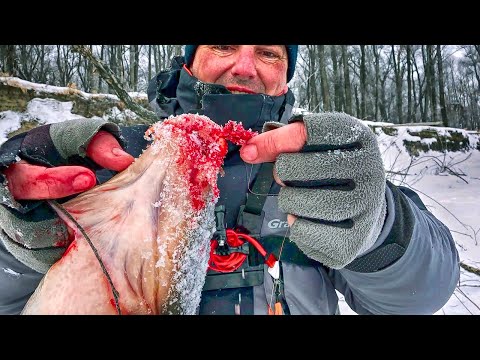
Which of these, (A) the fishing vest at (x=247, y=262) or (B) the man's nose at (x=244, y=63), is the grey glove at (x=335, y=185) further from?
(B) the man's nose at (x=244, y=63)

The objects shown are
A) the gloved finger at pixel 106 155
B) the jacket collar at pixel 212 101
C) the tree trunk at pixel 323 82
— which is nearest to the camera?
the gloved finger at pixel 106 155

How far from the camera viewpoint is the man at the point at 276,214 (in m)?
1.12

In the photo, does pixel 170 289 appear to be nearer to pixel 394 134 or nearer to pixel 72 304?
pixel 72 304

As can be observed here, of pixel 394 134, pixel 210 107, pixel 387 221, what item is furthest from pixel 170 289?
pixel 394 134

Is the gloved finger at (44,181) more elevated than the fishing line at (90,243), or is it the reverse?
the gloved finger at (44,181)

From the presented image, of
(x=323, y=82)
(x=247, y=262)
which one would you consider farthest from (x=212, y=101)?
(x=323, y=82)

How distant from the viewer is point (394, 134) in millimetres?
10422

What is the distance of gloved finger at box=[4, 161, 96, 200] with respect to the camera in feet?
3.61

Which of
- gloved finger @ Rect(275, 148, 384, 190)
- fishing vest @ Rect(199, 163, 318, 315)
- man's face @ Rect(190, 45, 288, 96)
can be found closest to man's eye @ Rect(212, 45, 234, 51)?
man's face @ Rect(190, 45, 288, 96)

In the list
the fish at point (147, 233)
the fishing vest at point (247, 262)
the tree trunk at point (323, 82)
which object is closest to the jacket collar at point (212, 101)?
the fishing vest at point (247, 262)

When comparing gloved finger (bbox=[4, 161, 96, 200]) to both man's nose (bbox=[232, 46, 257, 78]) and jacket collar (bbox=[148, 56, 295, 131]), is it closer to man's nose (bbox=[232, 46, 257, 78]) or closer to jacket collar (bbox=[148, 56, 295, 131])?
jacket collar (bbox=[148, 56, 295, 131])

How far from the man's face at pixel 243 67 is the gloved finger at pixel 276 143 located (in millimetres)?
890

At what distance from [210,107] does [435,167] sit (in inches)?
315

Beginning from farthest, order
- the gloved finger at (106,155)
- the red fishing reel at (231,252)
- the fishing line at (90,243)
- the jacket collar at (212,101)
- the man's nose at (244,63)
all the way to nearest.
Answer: the man's nose at (244,63), the jacket collar at (212,101), the red fishing reel at (231,252), the gloved finger at (106,155), the fishing line at (90,243)
